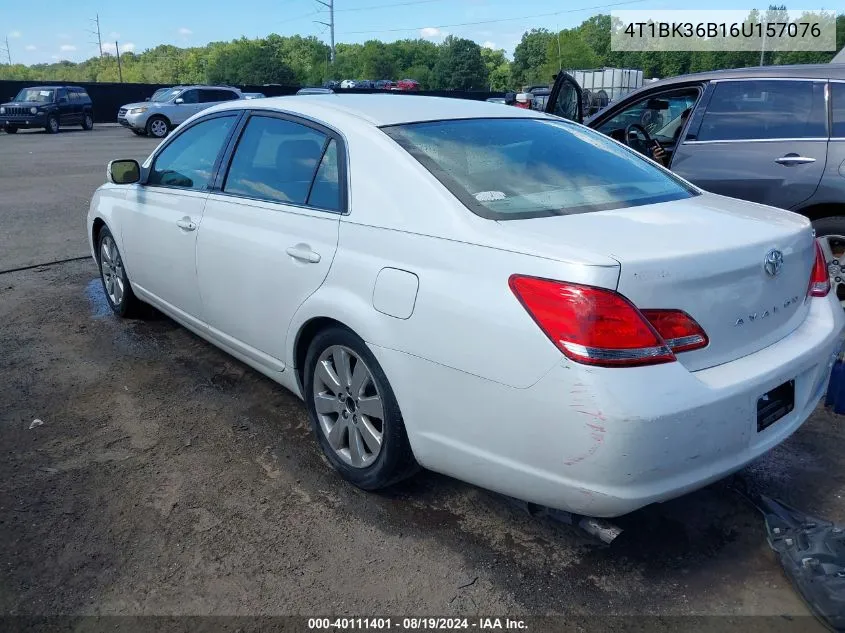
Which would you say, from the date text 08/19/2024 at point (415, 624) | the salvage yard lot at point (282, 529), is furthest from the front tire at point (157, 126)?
the date text 08/19/2024 at point (415, 624)

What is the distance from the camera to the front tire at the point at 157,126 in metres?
24.8

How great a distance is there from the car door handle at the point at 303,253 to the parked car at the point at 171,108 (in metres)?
23.2

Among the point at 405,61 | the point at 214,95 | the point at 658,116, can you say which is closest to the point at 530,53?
the point at 405,61

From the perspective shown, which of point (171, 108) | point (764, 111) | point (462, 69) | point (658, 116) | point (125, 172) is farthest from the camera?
point (462, 69)

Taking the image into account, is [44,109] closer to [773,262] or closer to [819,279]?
[819,279]

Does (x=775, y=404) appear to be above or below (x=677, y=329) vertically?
below

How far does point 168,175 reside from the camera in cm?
433

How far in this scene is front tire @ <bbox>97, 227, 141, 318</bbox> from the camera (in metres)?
5.04

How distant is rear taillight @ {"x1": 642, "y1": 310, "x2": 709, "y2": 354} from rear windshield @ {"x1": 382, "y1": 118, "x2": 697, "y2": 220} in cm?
62

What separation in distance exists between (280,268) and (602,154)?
155 centimetres

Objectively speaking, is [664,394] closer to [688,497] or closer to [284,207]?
[688,497]

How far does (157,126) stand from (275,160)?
2391 cm

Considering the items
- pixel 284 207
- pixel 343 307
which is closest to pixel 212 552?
pixel 343 307

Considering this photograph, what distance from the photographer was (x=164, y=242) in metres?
4.18
